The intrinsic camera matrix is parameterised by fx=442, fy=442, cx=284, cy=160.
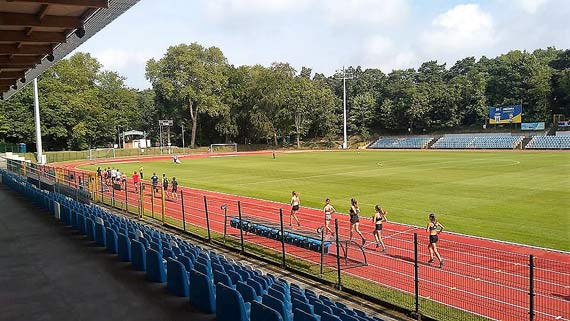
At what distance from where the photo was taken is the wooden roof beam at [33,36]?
993cm

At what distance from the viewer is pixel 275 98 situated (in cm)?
8394

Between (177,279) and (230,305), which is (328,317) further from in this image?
(177,279)

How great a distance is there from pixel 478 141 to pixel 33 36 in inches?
2857

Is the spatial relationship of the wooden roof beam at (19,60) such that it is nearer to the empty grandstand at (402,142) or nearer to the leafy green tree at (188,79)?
the leafy green tree at (188,79)

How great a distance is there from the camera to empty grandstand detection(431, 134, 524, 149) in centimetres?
6919

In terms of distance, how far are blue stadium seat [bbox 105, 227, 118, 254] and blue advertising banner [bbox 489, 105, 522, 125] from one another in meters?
73.2

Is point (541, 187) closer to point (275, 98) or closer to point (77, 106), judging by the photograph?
point (275, 98)

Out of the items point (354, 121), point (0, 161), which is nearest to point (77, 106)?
point (0, 161)

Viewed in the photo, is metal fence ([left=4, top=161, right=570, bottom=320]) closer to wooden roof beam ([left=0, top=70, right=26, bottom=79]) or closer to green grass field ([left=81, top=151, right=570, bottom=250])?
green grass field ([left=81, top=151, right=570, bottom=250])

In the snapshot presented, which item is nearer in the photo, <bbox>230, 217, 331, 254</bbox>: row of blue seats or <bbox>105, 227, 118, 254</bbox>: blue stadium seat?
<bbox>105, 227, 118, 254</bbox>: blue stadium seat

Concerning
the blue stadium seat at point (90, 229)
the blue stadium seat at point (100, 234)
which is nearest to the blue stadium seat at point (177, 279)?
the blue stadium seat at point (100, 234)

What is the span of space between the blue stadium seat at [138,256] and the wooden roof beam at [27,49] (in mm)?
6084

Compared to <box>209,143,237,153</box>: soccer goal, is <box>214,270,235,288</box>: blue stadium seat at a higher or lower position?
lower

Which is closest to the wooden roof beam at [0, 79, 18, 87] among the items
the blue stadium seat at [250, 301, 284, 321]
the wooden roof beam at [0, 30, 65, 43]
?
the wooden roof beam at [0, 30, 65, 43]
